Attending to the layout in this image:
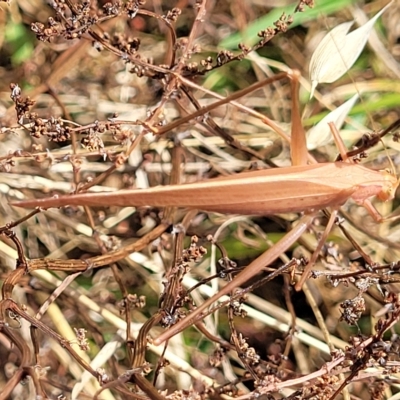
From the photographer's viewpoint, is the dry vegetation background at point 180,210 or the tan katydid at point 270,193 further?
the dry vegetation background at point 180,210

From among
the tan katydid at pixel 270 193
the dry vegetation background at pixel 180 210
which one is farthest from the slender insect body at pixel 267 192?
the dry vegetation background at pixel 180 210

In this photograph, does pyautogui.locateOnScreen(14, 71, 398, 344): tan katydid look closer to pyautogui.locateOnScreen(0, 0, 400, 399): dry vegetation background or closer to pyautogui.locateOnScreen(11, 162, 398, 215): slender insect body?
pyautogui.locateOnScreen(11, 162, 398, 215): slender insect body

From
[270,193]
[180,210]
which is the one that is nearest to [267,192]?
[270,193]

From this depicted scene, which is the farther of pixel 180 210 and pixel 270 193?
pixel 180 210

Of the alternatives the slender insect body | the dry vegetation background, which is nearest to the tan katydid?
the slender insect body

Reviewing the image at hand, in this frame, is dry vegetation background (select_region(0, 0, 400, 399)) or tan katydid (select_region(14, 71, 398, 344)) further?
dry vegetation background (select_region(0, 0, 400, 399))

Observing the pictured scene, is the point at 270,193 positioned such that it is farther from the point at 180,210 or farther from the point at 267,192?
the point at 180,210

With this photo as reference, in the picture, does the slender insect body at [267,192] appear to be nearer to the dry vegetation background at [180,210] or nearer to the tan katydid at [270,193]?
the tan katydid at [270,193]

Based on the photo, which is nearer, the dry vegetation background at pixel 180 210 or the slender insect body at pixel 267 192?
the slender insect body at pixel 267 192

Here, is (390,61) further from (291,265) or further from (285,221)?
(291,265)
